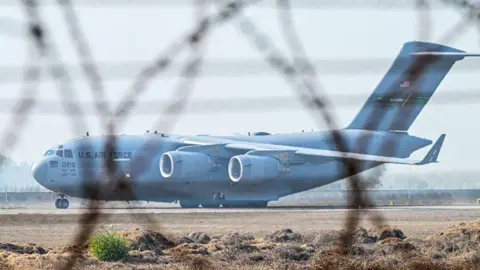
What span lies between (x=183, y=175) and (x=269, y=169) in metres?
3.66

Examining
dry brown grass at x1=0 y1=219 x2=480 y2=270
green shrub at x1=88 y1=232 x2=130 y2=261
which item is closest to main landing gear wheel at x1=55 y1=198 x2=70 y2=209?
dry brown grass at x1=0 y1=219 x2=480 y2=270

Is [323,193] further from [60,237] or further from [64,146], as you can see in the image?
[60,237]

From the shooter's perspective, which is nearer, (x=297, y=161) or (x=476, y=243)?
(x=476, y=243)

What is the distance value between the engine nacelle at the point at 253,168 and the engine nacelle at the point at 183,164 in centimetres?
116

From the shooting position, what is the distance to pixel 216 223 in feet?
111

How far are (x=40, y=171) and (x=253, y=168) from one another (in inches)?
369

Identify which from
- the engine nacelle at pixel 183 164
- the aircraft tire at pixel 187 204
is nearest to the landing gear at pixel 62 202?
the aircraft tire at pixel 187 204

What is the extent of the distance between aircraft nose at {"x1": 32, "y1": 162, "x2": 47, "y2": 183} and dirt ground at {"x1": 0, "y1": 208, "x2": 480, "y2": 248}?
692cm

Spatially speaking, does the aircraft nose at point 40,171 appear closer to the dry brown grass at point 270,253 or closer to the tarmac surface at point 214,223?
the tarmac surface at point 214,223

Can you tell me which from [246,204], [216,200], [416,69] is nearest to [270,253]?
[416,69]

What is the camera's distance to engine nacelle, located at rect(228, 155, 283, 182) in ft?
147

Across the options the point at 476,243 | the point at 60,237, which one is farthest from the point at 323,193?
the point at 476,243

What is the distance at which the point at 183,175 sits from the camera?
148ft

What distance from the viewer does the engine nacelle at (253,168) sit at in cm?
4469
